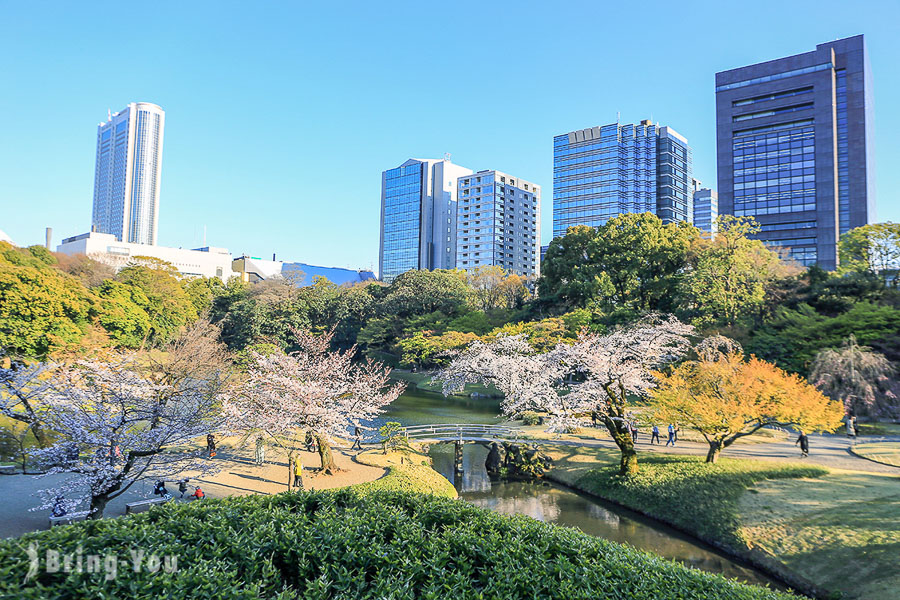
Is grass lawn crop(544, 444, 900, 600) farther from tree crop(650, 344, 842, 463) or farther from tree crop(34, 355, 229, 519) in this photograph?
tree crop(34, 355, 229, 519)

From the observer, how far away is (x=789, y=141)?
221 ft

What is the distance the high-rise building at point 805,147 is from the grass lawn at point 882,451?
51518mm

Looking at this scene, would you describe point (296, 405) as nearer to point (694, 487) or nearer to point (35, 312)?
point (694, 487)

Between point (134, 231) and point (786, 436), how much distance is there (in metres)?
189

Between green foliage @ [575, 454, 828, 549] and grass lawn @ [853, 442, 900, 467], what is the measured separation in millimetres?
3572

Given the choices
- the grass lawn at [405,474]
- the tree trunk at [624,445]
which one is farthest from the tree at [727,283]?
the grass lawn at [405,474]

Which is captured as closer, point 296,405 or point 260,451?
point 296,405

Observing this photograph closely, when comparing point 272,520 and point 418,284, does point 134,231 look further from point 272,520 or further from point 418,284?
point 272,520

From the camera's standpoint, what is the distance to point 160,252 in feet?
288

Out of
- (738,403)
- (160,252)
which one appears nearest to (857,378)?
(738,403)

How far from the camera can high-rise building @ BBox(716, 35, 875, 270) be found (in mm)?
64125

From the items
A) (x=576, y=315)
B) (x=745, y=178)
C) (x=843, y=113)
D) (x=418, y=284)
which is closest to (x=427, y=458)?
(x=576, y=315)

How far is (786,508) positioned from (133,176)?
199 m

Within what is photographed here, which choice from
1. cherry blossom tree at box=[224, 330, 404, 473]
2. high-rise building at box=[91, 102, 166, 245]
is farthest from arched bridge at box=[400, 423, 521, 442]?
high-rise building at box=[91, 102, 166, 245]
